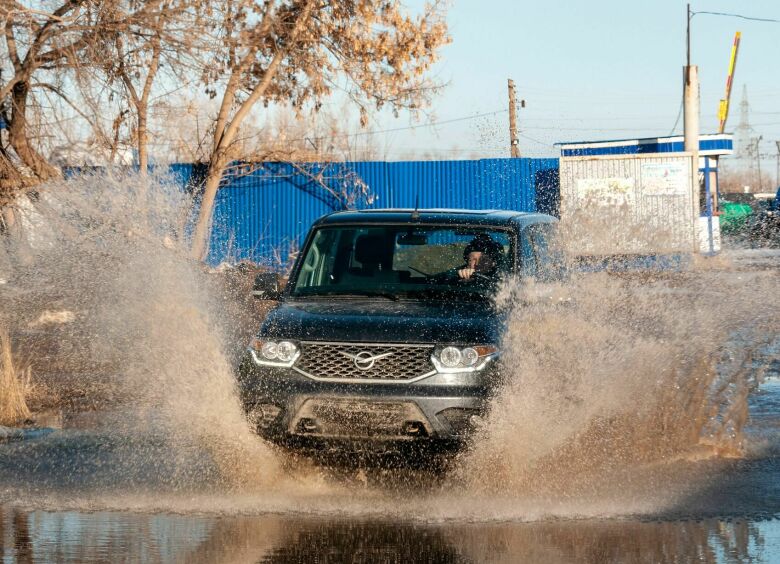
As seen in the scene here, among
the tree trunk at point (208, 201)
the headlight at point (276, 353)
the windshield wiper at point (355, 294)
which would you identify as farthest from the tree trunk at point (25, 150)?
the headlight at point (276, 353)

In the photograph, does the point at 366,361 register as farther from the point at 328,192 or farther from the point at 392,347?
the point at 328,192

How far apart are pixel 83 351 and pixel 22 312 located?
3732mm

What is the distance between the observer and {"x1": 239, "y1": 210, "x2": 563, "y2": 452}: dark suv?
6.86m

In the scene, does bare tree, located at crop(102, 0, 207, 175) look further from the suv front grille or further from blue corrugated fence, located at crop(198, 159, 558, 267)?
blue corrugated fence, located at crop(198, 159, 558, 267)

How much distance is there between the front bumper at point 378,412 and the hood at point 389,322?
0.26 m

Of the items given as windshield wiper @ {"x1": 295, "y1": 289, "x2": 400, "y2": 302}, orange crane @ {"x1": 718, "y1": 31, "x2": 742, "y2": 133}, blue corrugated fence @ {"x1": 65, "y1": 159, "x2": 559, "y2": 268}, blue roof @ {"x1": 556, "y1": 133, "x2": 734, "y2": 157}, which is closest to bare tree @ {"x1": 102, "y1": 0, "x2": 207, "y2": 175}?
windshield wiper @ {"x1": 295, "y1": 289, "x2": 400, "y2": 302}

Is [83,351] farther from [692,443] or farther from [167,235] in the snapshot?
[692,443]

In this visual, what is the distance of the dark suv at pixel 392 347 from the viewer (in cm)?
686

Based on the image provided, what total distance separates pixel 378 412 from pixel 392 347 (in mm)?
411

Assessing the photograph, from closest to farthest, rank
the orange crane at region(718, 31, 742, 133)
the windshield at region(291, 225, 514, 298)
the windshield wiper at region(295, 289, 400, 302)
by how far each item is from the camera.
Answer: the windshield wiper at region(295, 289, 400, 302), the windshield at region(291, 225, 514, 298), the orange crane at region(718, 31, 742, 133)

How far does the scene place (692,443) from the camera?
8.69 metres

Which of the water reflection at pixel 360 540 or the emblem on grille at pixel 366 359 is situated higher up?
the emblem on grille at pixel 366 359

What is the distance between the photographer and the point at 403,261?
27.0ft

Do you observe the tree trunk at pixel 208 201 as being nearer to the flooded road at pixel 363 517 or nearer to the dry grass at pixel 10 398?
the dry grass at pixel 10 398
